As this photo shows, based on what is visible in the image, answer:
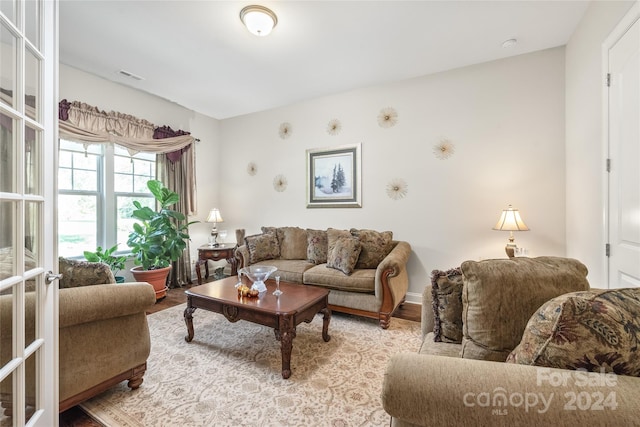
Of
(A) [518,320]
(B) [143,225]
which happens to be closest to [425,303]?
(A) [518,320]

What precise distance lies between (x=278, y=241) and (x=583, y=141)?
339cm

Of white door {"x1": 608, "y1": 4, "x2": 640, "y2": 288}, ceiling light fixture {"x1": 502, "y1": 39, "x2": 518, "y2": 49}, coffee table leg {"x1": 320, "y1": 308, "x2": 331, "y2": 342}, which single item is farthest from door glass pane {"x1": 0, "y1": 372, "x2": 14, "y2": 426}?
ceiling light fixture {"x1": 502, "y1": 39, "x2": 518, "y2": 49}

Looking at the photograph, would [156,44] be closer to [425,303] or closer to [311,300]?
[311,300]

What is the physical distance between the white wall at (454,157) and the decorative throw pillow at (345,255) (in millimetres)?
701

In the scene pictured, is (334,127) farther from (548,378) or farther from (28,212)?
(548,378)

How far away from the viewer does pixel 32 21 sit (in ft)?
3.89

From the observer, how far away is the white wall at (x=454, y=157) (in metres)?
2.80

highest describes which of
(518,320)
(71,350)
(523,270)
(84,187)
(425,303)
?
(84,187)

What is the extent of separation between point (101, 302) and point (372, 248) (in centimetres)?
245

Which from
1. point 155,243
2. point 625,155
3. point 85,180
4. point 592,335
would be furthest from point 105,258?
point 625,155

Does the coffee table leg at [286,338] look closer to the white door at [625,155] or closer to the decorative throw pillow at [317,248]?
the decorative throw pillow at [317,248]

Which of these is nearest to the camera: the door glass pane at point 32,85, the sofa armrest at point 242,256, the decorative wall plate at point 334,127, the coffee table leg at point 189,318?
the door glass pane at point 32,85

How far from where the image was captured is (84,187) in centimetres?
333

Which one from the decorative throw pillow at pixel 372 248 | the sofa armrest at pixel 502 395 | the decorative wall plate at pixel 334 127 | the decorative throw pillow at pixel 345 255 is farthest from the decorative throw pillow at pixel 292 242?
the sofa armrest at pixel 502 395
